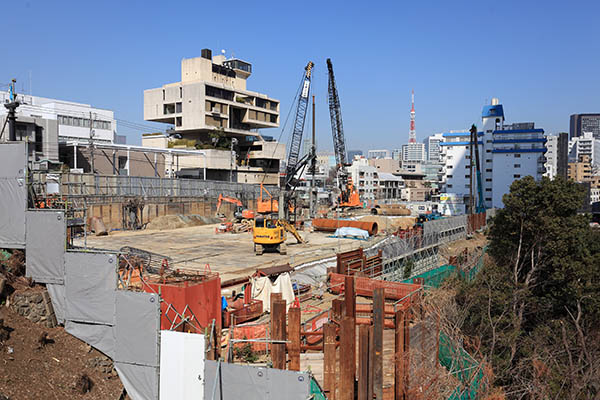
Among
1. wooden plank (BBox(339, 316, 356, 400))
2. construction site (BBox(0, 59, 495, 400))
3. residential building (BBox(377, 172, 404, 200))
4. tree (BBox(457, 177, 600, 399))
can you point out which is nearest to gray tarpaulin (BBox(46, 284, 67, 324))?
construction site (BBox(0, 59, 495, 400))

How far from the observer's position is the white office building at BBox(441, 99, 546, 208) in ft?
267

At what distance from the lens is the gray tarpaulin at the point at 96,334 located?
13398 millimetres

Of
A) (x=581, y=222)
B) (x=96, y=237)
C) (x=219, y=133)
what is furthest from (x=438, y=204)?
(x=581, y=222)

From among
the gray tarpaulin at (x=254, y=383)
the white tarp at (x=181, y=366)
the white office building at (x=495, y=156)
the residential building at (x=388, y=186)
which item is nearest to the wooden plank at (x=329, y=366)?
the gray tarpaulin at (x=254, y=383)

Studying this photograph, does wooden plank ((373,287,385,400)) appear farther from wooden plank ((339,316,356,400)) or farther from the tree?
the tree

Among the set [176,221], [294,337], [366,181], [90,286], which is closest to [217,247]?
[176,221]

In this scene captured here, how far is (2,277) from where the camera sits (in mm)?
13805

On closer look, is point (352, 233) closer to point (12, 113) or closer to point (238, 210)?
point (238, 210)

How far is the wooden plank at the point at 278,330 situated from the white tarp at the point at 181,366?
1906 millimetres

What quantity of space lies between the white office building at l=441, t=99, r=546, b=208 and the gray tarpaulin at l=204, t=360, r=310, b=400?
75.5 metres

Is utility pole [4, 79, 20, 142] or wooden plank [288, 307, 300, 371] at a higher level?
utility pole [4, 79, 20, 142]

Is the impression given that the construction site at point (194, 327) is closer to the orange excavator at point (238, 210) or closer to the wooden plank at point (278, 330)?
the wooden plank at point (278, 330)

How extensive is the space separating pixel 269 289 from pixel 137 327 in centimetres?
714

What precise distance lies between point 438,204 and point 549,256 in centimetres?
6350
